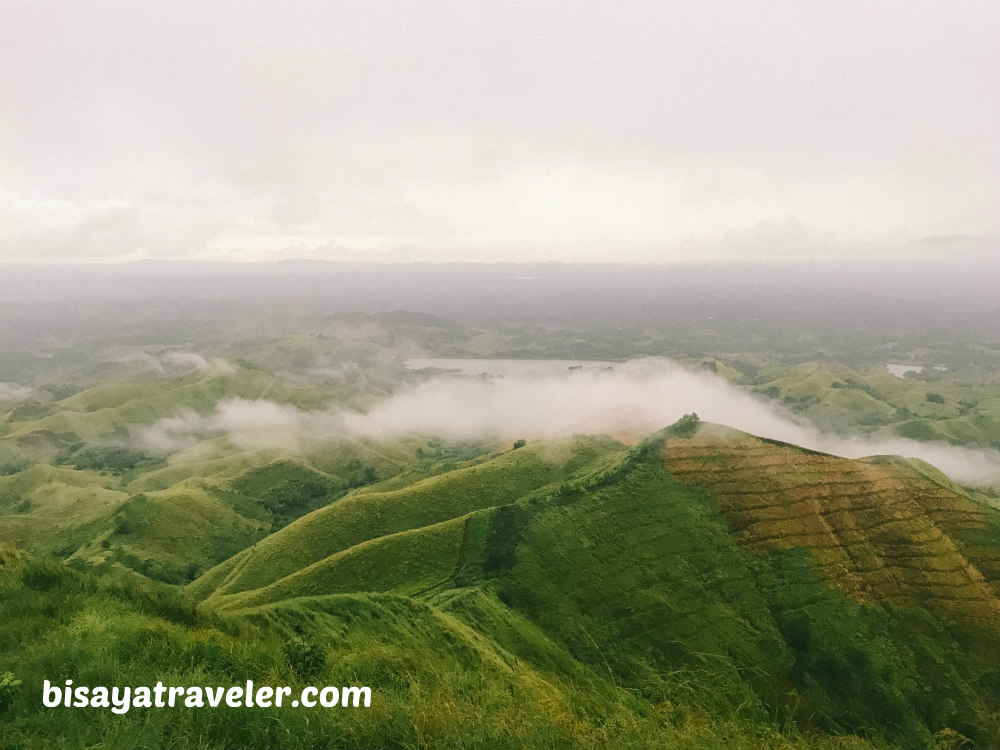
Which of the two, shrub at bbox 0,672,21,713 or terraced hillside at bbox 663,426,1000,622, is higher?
shrub at bbox 0,672,21,713

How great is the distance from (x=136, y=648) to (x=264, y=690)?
5.04 meters

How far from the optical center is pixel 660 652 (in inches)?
1767

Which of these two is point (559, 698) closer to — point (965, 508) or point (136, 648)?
point (136, 648)

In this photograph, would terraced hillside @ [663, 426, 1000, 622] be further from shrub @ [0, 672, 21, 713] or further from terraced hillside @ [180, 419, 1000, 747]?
shrub @ [0, 672, 21, 713]

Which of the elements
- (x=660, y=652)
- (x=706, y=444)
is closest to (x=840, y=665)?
(x=660, y=652)

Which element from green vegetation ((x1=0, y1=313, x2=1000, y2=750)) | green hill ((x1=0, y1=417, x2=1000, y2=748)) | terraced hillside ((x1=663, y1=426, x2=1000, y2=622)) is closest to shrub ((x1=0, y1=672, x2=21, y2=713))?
green vegetation ((x1=0, y1=313, x2=1000, y2=750))

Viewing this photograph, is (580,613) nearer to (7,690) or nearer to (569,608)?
(569,608)

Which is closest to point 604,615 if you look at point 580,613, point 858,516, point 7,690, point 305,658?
point 580,613

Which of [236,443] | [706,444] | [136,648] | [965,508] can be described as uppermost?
[136,648]

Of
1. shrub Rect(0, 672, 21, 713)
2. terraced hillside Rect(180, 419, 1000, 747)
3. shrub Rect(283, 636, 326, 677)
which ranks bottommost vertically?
terraced hillside Rect(180, 419, 1000, 747)

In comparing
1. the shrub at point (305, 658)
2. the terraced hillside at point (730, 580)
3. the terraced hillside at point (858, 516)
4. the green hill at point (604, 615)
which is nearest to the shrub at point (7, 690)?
the green hill at point (604, 615)

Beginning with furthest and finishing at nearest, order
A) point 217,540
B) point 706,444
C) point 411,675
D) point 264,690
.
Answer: point 217,540, point 706,444, point 411,675, point 264,690

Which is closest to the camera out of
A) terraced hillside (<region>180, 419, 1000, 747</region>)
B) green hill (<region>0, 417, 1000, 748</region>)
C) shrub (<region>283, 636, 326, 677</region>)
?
green hill (<region>0, 417, 1000, 748</region>)

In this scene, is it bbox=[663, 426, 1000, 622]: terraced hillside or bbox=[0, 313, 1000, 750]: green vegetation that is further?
bbox=[663, 426, 1000, 622]: terraced hillside
